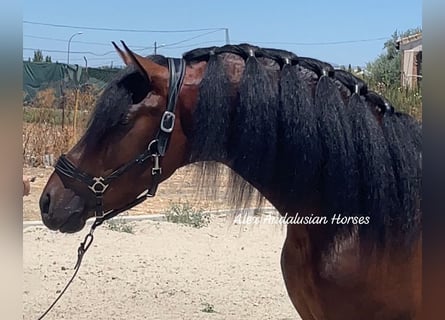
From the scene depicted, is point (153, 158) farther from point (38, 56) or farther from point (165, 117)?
point (38, 56)

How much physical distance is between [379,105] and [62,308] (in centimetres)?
208

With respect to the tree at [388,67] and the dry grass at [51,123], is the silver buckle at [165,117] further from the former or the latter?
the tree at [388,67]

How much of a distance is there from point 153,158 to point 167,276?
68.0 inches

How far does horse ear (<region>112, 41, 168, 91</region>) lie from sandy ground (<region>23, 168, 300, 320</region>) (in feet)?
4.53

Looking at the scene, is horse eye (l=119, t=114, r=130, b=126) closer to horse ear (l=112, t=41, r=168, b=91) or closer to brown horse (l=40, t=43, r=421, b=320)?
brown horse (l=40, t=43, r=421, b=320)

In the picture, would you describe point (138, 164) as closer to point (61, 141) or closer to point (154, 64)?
point (154, 64)

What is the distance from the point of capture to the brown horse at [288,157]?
1.68 m

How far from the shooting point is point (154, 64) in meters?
1.70

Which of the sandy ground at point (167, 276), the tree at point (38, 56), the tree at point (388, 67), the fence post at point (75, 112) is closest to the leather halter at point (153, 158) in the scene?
the fence post at point (75, 112)

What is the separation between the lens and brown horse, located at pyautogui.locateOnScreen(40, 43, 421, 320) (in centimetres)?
168

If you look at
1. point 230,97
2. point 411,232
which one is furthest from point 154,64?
point 411,232

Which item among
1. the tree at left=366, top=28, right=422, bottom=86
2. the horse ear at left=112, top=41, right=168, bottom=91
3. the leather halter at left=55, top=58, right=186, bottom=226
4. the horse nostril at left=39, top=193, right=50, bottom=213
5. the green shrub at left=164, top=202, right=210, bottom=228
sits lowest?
the green shrub at left=164, top=202, right=210, bottom=228

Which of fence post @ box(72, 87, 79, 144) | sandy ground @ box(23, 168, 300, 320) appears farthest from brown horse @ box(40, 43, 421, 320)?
sandy ground @ box(23, 168, 300, 320)

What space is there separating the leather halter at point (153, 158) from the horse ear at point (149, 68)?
2cm
